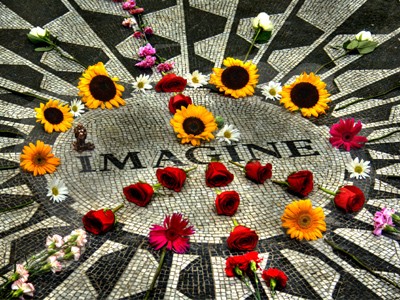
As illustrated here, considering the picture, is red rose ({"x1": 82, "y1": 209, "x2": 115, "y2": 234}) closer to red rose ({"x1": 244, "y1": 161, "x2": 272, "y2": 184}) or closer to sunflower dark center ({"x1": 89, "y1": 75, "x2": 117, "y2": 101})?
red rose ({"x1": 244, "y1": 161, "x2": 272, "y2": 184})

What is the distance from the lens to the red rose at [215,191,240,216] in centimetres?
574

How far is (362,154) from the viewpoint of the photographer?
268 inches

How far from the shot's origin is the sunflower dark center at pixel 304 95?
731 cm

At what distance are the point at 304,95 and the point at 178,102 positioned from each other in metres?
1.40

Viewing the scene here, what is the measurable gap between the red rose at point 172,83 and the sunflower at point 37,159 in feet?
5.64

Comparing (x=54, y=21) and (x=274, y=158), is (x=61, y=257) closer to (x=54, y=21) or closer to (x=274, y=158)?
(x=274, y=158)

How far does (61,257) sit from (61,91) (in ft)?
9.07

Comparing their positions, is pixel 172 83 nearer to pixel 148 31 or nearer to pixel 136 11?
pixel 148 31

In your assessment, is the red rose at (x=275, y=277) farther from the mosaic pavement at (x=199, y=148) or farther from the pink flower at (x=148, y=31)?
the pink flower at (x=148, y=31)

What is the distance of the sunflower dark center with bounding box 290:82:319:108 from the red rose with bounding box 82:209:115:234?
272cm

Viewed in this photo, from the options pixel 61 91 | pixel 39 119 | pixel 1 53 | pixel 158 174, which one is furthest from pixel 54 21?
pixel 158 174

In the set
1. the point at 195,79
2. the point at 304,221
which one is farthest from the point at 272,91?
the point at 304,221

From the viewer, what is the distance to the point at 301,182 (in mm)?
6047

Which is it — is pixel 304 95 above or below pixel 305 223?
above
